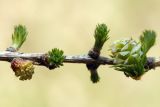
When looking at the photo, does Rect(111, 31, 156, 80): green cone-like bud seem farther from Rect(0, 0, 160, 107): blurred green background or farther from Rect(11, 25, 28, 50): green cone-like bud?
Rect(0, 0, 160, 107): blurred green background

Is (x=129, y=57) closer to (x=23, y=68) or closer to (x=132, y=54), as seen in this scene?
(x=132, y=54)

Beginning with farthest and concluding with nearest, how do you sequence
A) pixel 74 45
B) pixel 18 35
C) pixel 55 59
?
pixel 74 45 → pixel 18 35 → pixel 55 59

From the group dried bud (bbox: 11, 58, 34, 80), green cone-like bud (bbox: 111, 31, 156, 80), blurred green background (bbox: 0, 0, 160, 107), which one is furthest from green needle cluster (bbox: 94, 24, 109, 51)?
blurred green background (bbox: 0, 0, 160, 107)

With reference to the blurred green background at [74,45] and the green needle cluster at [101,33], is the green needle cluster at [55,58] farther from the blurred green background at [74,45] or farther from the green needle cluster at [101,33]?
the blurred green background at [74,45]

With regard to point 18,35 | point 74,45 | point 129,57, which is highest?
point 74,45

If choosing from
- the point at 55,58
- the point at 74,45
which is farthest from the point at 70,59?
the point at 74,45

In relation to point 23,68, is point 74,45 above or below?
above

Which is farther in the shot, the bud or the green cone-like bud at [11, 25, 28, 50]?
the green cone-like bud at [11, 25, 28, 50]
